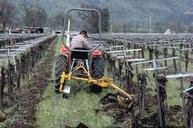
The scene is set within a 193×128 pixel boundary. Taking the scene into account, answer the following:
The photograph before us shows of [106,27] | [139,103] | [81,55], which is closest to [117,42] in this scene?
[81,55]

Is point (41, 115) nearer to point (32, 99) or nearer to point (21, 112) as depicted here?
point (21, 112)

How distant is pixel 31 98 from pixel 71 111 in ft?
6.09

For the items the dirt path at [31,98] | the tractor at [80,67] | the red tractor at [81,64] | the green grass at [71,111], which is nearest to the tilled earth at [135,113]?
the green grass at [71,111]

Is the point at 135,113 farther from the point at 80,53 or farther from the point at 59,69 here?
the point at 80,53

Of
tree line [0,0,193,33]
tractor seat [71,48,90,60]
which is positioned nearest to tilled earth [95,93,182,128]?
tractor seat [71,48,90,60]

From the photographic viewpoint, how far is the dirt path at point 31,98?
32.6 ft

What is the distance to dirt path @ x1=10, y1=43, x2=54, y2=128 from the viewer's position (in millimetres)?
9930

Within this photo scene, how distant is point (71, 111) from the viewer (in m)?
11.3

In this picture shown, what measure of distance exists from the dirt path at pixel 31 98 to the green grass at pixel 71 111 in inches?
5.9

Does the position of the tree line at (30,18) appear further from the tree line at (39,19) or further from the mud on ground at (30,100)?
the mud on ground at (30,100)

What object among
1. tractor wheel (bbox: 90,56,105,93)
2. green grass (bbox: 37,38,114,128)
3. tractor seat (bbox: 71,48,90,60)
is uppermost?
tractor seat (bbox: 71,48,90,60)

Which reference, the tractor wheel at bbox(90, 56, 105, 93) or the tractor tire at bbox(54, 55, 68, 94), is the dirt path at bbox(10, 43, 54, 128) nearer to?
the tractor tire at bbox(54, 55, 68, 94)

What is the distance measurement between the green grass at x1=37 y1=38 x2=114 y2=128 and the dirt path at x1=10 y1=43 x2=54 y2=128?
0.15m

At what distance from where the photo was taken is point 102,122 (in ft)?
33.1
